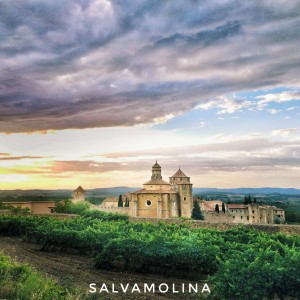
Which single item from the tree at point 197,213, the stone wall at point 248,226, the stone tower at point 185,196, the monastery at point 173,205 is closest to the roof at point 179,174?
the monastery at point 173,205

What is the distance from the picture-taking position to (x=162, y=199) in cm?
5450

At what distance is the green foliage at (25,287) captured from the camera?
23.0ft

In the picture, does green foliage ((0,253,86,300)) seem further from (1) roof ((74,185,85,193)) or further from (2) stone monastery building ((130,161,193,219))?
(1) roof ((74,185,85,193))

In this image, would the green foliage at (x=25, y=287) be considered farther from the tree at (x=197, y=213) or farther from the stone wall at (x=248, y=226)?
the tree at (x=197, y=213)

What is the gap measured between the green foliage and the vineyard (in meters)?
3.56

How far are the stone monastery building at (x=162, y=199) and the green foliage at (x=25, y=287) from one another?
144 ft

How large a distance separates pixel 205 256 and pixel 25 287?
631 cm

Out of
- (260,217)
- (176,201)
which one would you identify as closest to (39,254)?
(176,201)

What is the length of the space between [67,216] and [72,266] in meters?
15.9

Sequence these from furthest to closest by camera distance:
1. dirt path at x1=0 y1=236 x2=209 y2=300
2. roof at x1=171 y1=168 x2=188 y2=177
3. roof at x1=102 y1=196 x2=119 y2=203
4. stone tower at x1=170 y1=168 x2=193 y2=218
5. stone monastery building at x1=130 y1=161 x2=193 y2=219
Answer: roof at x1=102 y1=196 x2=119 y2=203 < roof at x1=171 y1=168 x2=188 y2=177 < stone tower at x1=170 y1=168 x2=193 y2=218 < stone monastery building at x1=130 y1=161 x2=193 y2=219 < dirt path at x1=0 y1=236 x2=209 y2=300

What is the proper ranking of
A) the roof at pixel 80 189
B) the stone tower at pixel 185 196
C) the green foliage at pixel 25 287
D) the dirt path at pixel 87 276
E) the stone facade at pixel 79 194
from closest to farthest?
the green foliage at pixel 25 287, the dirt path at pixel 87 276, the stone tower at pixel 185 196, the stone facade at pixel 79 194, the roof at pixel 80 189

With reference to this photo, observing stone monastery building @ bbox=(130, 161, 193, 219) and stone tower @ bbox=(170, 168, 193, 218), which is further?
stone tower @ bbox=(170, 168, 193, 218)

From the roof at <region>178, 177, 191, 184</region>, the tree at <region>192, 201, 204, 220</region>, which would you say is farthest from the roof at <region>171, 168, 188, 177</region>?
the tree at <region>192, 201, 204, 220</region>

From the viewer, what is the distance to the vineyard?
8.28m
